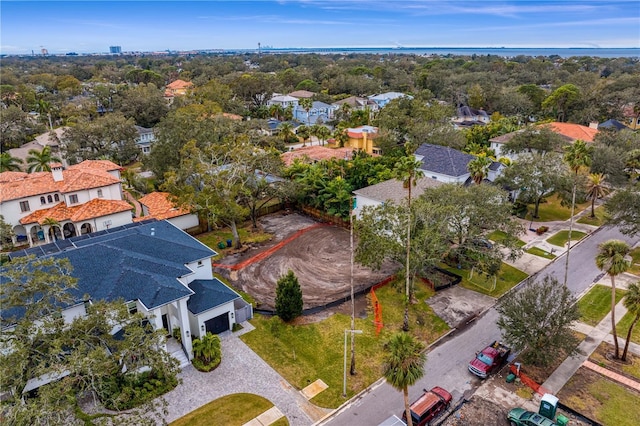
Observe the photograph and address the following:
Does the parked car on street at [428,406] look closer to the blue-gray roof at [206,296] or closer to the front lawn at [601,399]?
the front lawn at [601,399]

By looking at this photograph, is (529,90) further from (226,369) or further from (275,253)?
(226,369)

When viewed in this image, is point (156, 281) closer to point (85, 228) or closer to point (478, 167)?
point (85, 228)

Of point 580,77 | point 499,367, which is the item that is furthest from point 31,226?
point 580,77

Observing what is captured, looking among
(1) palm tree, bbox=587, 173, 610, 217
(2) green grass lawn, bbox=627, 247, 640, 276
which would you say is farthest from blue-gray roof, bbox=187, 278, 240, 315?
(1) palm tree, bbox=587, 173, 610, 217

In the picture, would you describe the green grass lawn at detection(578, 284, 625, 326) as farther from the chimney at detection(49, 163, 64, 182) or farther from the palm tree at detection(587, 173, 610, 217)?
the chimney at detection(49, 163, 64, 182)


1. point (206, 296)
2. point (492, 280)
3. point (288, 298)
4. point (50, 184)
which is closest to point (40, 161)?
point (50, 184)

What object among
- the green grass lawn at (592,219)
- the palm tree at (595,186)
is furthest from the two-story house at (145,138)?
the green grass lawn at (592,219)
